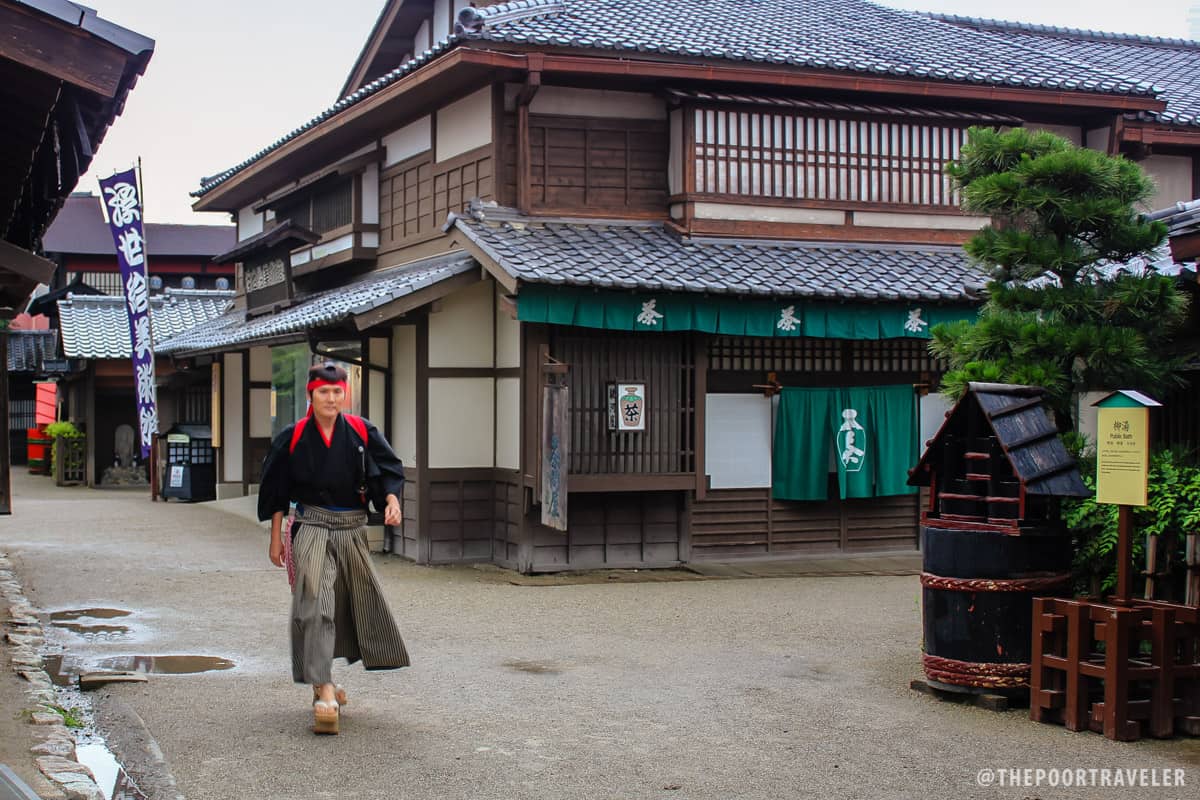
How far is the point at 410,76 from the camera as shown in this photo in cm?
1495

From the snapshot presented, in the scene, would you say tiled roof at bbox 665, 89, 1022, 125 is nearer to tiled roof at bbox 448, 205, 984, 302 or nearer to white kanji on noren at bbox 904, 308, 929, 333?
→ tiled roof at bbox 448, 205, 984, 302

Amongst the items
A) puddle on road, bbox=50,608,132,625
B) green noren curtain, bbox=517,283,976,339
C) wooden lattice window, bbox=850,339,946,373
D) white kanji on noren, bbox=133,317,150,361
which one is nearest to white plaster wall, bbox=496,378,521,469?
green noren curtain, bbox=517,283,976,339

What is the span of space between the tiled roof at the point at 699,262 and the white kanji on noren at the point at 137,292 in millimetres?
7799

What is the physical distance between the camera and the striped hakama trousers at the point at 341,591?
7.21 metres

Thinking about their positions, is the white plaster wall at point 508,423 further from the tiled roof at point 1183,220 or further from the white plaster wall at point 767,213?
the tiled roof at point 1183,220

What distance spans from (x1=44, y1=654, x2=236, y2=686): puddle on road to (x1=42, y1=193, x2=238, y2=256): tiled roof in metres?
32.7

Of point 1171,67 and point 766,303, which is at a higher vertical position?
point 1171,67

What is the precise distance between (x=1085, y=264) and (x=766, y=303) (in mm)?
5942

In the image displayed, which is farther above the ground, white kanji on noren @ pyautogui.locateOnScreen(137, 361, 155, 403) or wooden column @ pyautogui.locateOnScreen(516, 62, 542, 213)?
wooden column @ pyautogui.locateOnScreen(516, 62, 542, 213)

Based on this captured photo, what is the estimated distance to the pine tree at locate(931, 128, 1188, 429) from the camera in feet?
27.0

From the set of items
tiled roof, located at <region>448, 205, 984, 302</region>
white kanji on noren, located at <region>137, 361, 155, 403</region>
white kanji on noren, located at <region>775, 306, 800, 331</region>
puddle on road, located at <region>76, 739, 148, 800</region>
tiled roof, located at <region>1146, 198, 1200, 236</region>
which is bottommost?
puddle on road, located at <region>76, 739, 148, 800</region>

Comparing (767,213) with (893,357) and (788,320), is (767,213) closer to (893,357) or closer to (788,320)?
(788,320)

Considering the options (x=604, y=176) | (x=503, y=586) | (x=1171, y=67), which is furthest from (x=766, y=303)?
(x=1171, y=67)

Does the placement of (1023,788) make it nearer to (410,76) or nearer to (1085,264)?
(1085,264)
